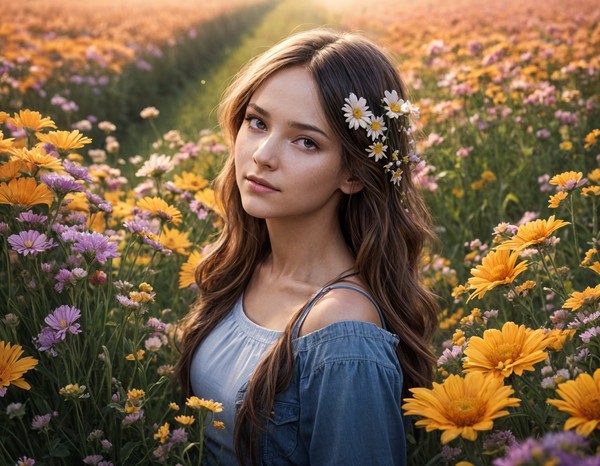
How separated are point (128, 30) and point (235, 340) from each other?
8.63 m

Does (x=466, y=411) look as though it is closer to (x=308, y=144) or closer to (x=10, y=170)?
(x=308, y=144)

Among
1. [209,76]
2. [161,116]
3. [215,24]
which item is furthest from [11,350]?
[215,24]

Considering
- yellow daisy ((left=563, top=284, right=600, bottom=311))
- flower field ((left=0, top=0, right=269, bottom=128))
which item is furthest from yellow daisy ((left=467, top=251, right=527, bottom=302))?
flower field ((left=0, top=0, right=269, bottom=128))

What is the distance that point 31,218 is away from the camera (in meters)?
1.94

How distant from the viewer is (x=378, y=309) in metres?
1.96

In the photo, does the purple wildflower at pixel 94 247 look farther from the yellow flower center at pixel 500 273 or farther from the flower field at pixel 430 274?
the yellow flower center at pixel 500 273

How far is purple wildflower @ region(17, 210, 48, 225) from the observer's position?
1926 millimetres

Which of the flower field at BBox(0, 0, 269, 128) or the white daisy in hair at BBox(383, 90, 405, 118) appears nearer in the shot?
the white daisy in hair at BBox(383, 90, 405, 118)

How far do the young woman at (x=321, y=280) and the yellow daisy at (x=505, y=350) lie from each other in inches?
11.3

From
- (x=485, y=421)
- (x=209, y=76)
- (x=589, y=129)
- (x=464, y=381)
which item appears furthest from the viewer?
(x=209, y=76)

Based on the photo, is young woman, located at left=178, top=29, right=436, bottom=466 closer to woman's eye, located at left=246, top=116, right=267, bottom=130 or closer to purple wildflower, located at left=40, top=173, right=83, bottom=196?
woman's eye, located at left=246, top=116, right=267, bottom=130

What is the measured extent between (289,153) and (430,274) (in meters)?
1.42

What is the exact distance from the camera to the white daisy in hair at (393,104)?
204cm

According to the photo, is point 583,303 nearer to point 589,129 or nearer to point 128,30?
point 589,129
